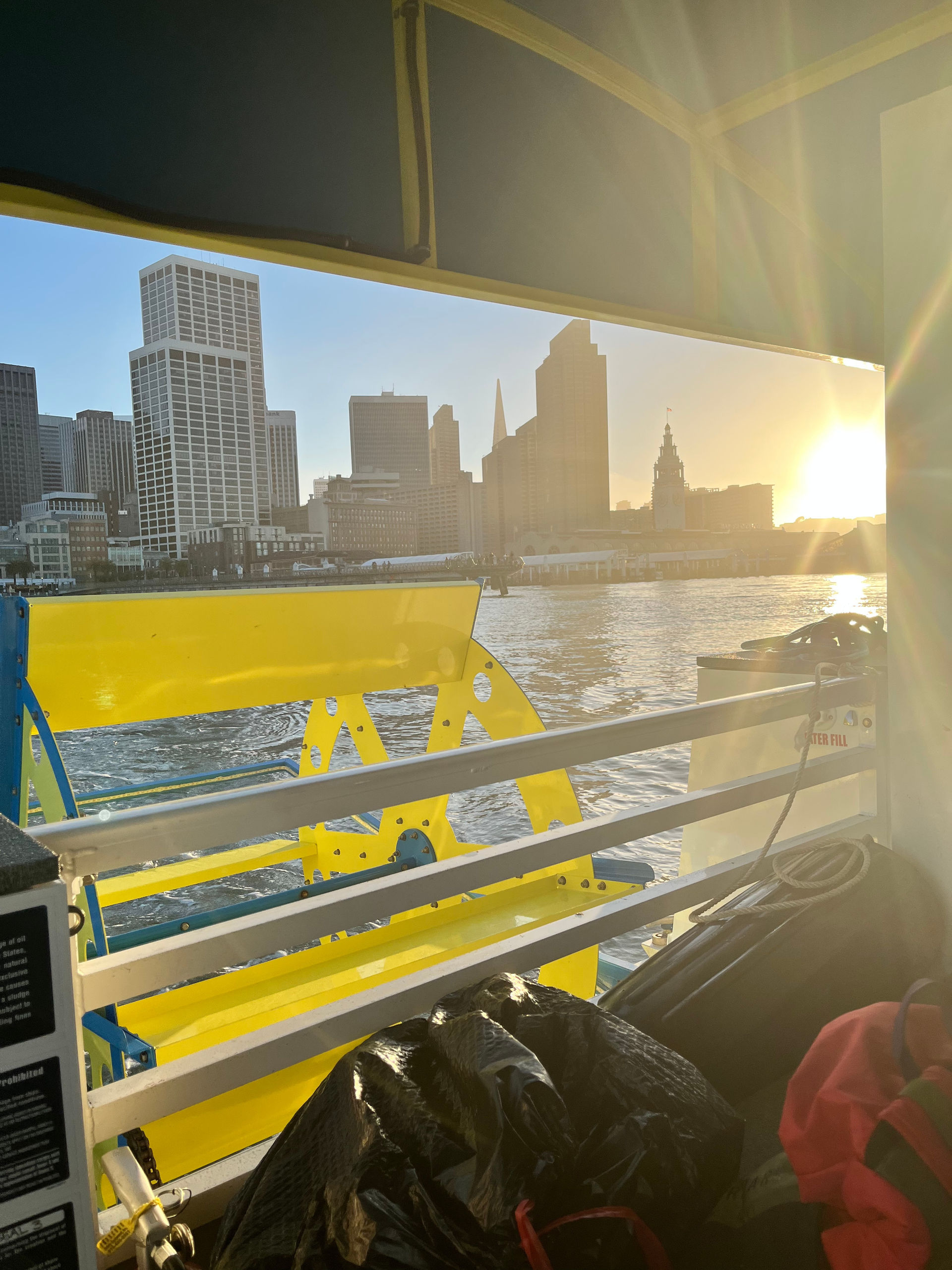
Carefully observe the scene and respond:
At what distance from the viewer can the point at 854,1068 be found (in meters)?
1.15

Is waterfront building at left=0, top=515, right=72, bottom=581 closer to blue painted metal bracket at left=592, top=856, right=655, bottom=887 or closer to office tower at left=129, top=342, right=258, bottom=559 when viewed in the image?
office tower at left=129, top=342, right=258, bottom=559

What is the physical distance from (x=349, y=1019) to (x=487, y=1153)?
426 mm

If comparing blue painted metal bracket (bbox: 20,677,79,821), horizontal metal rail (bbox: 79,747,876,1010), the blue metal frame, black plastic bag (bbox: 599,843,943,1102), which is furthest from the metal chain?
the blue metal frame

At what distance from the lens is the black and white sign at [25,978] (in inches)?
36.1

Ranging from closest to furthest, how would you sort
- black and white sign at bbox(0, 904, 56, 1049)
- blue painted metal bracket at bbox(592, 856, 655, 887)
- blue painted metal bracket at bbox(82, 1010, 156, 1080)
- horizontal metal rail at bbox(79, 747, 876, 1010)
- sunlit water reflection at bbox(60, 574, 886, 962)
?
black and white sign at bbox(0, 904, 56, 1049)
horizontal metal rail at bbox(79, 747, 876, 1010)
blue painted metal bracket at bbox(82, 1010, 156, 1080)
blue painted metal bracket at bbox(592, 856, 655, 887)
sunlit water reflection at bbox(60, 574, 886, 962)

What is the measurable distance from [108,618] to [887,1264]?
12.0ft

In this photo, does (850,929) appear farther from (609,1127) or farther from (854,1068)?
(609,1127)

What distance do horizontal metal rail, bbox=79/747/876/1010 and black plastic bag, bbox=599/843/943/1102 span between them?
8.9 inches

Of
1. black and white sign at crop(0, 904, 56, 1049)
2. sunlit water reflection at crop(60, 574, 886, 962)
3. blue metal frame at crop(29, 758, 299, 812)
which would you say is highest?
black and white sign at crop(0, 904, 56, 1049)

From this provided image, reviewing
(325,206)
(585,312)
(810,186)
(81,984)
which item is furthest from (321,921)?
(810,186)

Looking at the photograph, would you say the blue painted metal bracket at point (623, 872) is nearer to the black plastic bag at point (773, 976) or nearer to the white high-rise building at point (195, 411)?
the black plastic bag at point (773, 976)

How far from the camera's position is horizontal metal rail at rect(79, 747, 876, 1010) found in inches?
47.1

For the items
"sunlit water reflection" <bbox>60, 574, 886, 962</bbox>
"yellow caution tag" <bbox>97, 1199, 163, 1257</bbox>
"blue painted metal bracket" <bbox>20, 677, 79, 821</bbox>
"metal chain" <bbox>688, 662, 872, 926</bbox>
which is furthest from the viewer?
"sunlit water reflection" <bbox>60, 574, 886, 962</bbox>

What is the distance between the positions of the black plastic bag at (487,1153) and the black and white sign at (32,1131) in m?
0.24
